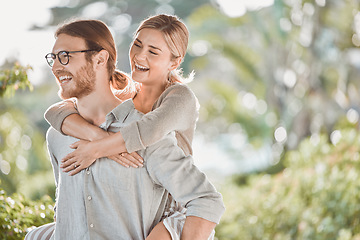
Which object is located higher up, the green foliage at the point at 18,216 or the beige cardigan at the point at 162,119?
the beige cardigan at the point at 162,119

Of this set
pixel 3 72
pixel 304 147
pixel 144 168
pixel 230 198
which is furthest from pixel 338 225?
pixel 144 168

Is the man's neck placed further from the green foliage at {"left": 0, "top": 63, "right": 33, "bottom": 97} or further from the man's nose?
the green foliage at {"left": 0, "top": 63, "right": 33, "bottom": 97}

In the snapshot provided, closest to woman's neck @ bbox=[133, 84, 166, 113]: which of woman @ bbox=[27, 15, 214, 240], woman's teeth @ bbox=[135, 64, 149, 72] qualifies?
woman @ bbox=[27, 15, 214, 240]

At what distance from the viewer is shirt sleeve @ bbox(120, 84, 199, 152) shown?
148 cm

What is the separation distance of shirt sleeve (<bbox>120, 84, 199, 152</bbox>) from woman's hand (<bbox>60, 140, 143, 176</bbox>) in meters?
0.03

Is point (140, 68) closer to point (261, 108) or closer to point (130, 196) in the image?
point (130, 196)

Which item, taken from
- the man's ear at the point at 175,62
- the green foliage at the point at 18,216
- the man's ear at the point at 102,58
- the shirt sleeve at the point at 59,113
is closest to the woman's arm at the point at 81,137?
the shirt sleeve at the point at 59,113

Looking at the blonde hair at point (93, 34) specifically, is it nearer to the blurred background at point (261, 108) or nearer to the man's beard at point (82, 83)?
the man's beard at point (82, 83)

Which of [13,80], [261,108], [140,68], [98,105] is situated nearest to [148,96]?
[140,68]

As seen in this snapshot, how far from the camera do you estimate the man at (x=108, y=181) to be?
147 centimetres

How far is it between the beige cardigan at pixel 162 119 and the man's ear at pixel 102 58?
16 centimetres

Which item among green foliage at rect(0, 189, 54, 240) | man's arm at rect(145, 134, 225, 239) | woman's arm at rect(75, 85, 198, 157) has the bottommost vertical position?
green foliage at rect(0, 189, 54, 240)

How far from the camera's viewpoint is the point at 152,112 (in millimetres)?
1558

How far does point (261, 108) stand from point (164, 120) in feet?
27.1
